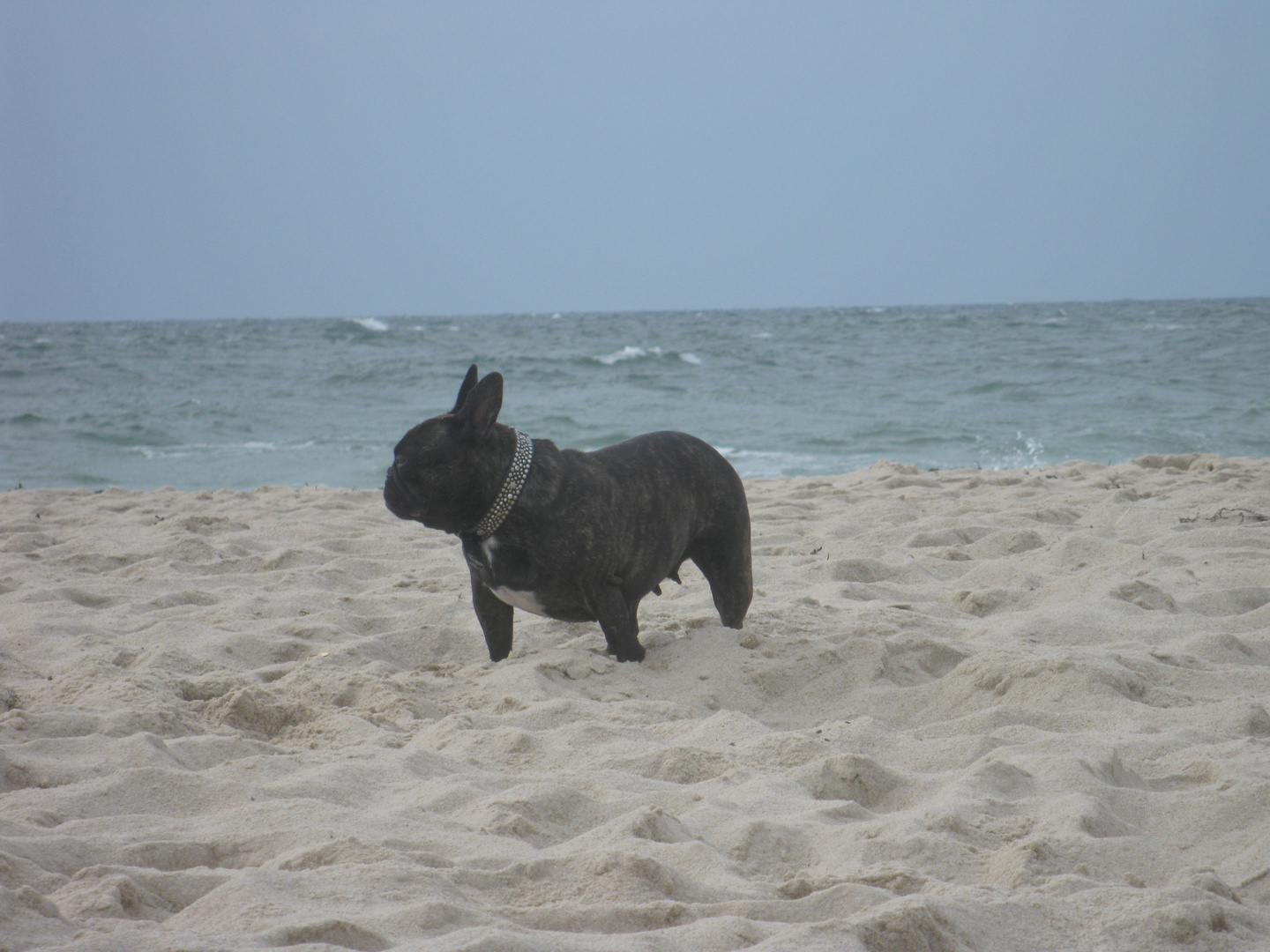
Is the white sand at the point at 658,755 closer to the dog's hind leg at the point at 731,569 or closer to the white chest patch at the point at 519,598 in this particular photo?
the dog's hind leg at the point at 731,569

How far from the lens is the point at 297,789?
244cm

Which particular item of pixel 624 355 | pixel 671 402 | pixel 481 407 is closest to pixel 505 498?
pixel 481 407

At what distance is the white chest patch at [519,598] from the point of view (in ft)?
11.0

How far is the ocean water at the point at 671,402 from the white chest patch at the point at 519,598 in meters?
6.27

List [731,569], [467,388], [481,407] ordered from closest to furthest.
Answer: [481,407] → [467,388] → [731,569]

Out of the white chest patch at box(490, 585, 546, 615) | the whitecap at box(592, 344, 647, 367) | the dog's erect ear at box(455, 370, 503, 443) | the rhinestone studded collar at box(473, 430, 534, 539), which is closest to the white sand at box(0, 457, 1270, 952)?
the white chest patch at box(490, 585, 546, 615)

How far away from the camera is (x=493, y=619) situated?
11.8 feet

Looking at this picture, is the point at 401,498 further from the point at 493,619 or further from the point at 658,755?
the point at 658,755

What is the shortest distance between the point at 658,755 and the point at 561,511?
0.93 m

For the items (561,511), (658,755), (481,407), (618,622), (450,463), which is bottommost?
(658,755)

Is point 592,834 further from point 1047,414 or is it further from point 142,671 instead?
point 1047,414

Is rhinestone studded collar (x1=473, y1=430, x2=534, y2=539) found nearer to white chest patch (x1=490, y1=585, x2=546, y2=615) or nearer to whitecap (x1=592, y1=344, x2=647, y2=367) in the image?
white chest patch (x1=490, y1=585, x2=546, y2=615)

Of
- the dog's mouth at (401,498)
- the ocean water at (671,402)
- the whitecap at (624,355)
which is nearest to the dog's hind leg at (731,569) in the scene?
the dog's mouth at (401,498)

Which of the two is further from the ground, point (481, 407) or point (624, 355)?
point (481, 407)
